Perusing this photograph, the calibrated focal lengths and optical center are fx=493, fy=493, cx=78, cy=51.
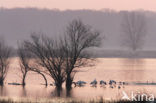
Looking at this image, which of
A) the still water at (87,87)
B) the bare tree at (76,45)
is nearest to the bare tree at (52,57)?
the bare tree at (76,45)

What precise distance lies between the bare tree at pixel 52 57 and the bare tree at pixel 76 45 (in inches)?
26.5

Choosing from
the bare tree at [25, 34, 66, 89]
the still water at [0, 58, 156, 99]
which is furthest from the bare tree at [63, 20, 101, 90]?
the still water at [0, 58, 156, 99]

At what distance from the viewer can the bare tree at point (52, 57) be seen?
4809 centimetres

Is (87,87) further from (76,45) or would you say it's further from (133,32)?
(133,32)

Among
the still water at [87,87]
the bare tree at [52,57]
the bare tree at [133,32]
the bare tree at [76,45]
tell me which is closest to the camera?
the still water at [87,87]

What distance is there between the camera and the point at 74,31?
165 feet

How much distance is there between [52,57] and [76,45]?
2.79 m

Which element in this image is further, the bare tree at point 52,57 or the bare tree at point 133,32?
the bare tree at point 133,32

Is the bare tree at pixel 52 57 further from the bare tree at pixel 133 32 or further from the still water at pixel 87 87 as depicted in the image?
the bare tree at pixel 133 32

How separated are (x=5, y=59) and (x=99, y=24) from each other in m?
135

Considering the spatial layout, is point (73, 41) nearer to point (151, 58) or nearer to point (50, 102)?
point (50, 102)

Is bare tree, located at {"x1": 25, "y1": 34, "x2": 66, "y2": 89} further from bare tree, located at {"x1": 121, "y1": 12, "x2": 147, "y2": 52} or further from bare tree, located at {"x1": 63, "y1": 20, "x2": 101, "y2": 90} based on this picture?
bare tree, located at {"x1": 121, "y1": 12, "x2": 147, "y2": 52}

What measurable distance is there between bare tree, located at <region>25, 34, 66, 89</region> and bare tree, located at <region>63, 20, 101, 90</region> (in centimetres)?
67

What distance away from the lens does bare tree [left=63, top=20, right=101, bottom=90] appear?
48312mm
